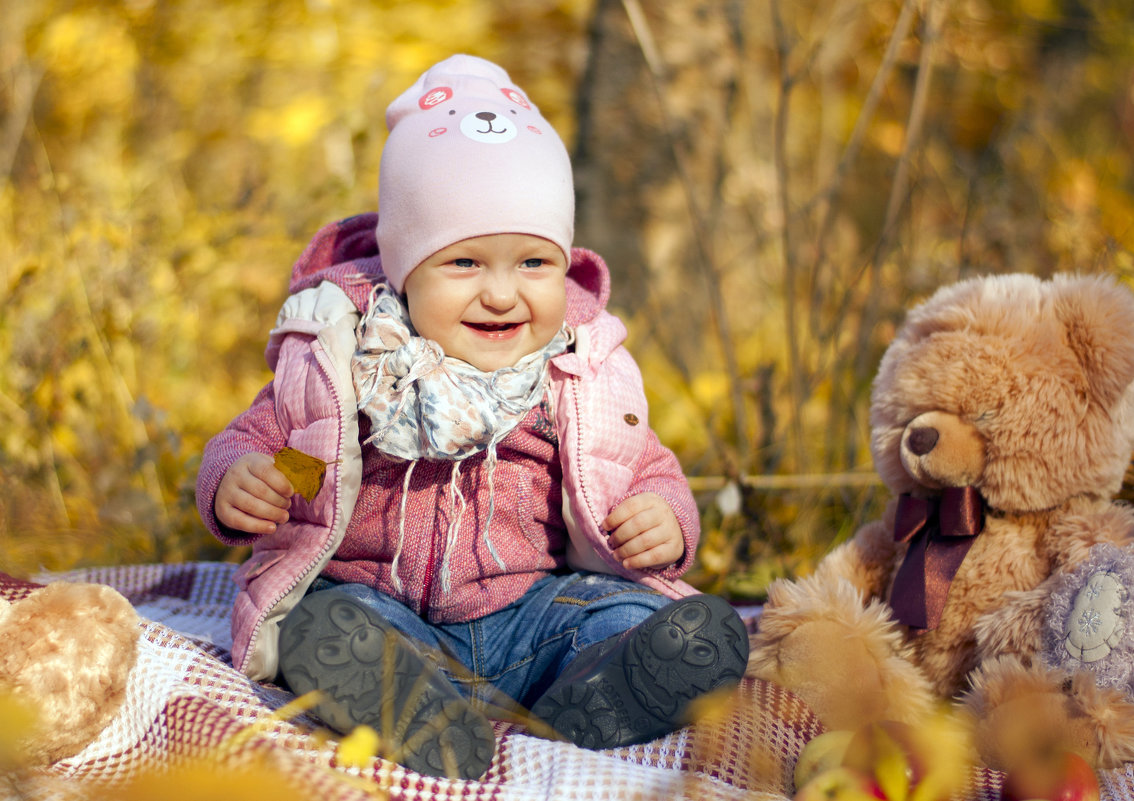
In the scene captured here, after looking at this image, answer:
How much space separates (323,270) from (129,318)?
115 centimetres

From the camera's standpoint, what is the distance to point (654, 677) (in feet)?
4.52

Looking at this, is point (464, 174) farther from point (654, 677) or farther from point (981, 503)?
point (981, 503)

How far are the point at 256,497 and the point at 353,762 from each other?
47 cm

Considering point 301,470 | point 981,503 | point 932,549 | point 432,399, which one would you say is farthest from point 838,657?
point 301,470

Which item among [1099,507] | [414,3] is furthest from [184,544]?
[414,3]

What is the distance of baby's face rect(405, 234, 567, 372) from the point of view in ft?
5.51

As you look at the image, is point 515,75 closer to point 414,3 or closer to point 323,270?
point 414,3

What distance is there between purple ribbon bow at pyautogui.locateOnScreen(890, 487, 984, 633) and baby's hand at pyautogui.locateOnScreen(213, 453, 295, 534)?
102 cm

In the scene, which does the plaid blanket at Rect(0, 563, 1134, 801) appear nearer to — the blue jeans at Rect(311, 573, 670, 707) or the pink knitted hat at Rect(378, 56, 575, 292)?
the blue jeans at Rect(311, 573, 670, 707)

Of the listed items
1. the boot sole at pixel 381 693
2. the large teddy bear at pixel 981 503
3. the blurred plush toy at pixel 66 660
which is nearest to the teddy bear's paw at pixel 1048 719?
the large teddy bear at pixel 981 503

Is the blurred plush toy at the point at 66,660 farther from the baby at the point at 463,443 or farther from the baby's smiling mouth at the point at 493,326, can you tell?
the baby's smiling mouth at the point at 493,326

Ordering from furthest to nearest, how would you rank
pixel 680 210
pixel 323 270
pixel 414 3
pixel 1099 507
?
1. pixel 414 3
2. pixel 680 210
3. pixel 323 270
4. pixel 1099 507

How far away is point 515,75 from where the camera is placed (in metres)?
5.44

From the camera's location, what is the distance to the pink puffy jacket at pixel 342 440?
1.62 metres
